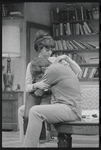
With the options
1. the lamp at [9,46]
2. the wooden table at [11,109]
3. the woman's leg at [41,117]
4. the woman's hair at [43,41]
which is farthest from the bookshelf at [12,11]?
the woman's leg at [41,117]

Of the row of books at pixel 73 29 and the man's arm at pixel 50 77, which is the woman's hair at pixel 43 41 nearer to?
the man's arm at pixel 50 77

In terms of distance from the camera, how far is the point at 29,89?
11.4ft

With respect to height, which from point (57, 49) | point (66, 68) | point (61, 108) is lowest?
point (61, 108)

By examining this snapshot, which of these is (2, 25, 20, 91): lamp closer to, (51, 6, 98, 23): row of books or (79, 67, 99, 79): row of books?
(51, 6, 98, 23): row of books

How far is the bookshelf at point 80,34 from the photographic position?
294 inches

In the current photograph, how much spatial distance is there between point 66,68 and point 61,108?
378 mm

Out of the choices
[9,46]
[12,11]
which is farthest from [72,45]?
[9,46]

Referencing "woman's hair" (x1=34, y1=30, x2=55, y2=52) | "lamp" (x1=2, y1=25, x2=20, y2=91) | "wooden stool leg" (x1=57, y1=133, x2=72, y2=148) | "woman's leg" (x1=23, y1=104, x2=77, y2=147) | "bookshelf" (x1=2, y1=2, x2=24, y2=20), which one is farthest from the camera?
"bookshelf" (x1=2, y1=2, x2=24, y2=20)

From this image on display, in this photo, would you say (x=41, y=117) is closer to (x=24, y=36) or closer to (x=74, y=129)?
(x=74, y=129)

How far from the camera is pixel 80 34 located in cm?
748

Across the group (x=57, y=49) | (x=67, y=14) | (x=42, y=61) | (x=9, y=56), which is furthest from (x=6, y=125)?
(x=42, y=61)

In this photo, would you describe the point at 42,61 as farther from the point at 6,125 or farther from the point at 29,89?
the point at 6,125

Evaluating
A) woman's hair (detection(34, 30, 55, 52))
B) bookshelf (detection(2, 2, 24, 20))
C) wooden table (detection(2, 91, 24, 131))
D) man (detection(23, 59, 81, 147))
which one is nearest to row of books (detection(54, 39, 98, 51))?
bookshelf (detection(2, 2, 24, 20))

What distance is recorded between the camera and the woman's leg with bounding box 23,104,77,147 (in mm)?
2750
